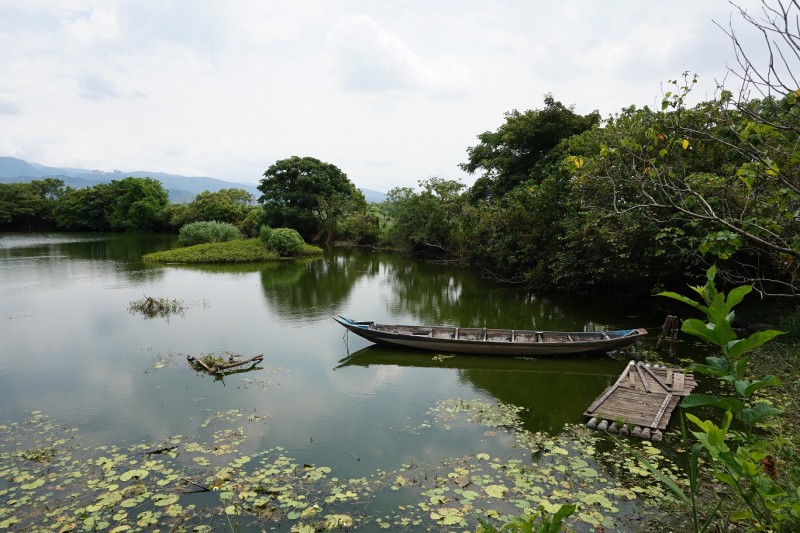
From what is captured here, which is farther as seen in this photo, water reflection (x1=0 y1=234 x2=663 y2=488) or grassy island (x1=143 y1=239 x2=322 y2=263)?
grassy island (x1=143 y1=239 x2=322 y2=263)

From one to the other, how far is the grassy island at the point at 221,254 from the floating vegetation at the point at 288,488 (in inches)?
754

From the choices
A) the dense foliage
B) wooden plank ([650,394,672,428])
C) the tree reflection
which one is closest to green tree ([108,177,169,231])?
the dense foliage

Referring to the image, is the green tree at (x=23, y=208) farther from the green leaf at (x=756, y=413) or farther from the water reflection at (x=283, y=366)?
the green leaf at (x=756, y=413)

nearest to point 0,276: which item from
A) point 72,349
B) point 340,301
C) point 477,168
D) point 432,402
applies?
point 72,349

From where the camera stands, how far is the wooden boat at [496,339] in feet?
31.3

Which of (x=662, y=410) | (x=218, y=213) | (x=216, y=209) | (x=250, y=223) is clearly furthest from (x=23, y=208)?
(x=662, y=410)

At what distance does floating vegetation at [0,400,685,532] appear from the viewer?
4.80 meters

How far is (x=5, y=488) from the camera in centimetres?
536

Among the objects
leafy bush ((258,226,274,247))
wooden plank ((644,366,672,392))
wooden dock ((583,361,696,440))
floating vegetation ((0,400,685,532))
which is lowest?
floating vegetation ((0,400,685,532))

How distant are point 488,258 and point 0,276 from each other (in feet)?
63.3

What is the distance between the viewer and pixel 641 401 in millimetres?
7172

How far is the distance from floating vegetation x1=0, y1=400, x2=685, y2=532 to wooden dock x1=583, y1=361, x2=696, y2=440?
0.30 m

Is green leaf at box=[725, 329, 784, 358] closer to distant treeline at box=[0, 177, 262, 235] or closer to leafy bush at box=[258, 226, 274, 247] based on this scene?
leafy bush at box=[258, 226, 274, 247]

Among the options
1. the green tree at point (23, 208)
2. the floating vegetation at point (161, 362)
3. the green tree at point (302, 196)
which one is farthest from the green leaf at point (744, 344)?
the green tree at point (23, 208)
